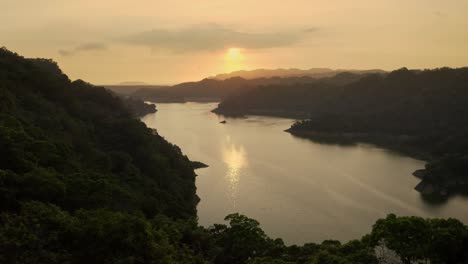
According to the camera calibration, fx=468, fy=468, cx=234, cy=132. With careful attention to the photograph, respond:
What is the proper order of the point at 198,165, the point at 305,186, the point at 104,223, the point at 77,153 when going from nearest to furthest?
the point at 104,223
the point at 77,153
the point at 305,186
the point at 198,165

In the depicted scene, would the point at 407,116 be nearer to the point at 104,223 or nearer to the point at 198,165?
the point at 198,165

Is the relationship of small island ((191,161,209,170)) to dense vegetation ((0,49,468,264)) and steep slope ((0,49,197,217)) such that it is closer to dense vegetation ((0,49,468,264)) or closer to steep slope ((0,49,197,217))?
steep slope ((0,49,197,217))

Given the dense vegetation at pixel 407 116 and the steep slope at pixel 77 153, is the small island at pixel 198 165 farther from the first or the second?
the dense vegetation at pixel 407 116

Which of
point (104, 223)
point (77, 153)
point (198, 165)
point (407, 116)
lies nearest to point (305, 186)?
point (198, 165)

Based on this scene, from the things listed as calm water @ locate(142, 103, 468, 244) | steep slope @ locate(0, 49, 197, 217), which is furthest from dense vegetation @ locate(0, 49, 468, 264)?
calm water @ locate(142, 103, 468, 244)

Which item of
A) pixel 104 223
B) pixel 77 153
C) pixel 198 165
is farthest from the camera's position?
pixel 198 165

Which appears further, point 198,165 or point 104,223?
point 198,165
